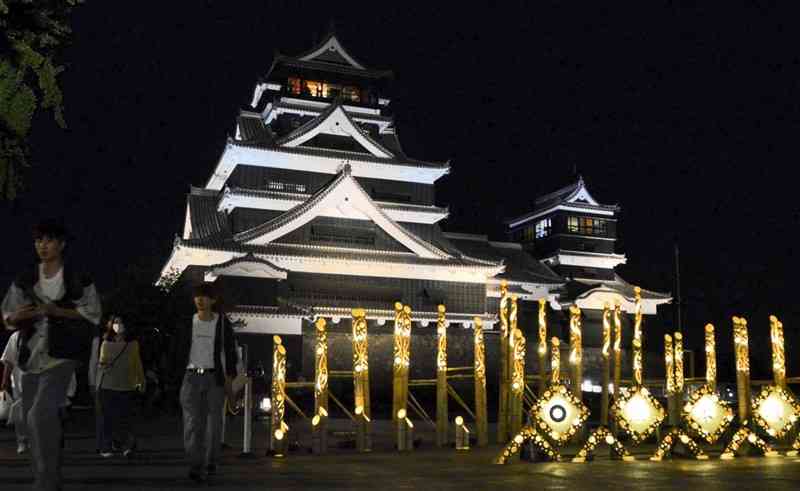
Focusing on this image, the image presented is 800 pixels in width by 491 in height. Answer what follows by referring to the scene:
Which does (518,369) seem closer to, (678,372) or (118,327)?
(678,372)

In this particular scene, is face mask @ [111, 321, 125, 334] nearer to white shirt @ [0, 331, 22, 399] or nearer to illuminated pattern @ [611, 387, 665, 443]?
white shirt @ [0, 331, 22, 399]

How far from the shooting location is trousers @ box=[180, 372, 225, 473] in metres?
6.81

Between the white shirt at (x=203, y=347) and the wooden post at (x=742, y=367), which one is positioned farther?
the wooden post at (x=742, y=367)

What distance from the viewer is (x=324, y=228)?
1167 inches

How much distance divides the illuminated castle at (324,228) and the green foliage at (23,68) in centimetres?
2138

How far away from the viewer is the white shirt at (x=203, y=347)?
23.1 feet

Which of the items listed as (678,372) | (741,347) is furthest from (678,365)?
(741,347)

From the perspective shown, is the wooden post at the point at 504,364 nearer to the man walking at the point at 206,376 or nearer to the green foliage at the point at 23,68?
the man walking at the point at 206,376

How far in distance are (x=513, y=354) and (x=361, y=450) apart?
8.54 feet

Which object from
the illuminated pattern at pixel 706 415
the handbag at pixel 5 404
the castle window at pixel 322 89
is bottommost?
the illuminated pattern at pixel 706 415

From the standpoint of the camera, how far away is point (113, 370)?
9.45 metres

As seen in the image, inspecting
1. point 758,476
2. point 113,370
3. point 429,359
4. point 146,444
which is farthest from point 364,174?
point 758,476

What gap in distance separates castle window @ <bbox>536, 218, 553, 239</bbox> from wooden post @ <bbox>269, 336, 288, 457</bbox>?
106 ft

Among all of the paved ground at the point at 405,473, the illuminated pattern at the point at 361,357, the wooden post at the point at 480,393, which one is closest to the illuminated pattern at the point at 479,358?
the wooden post at the point at 480,393
